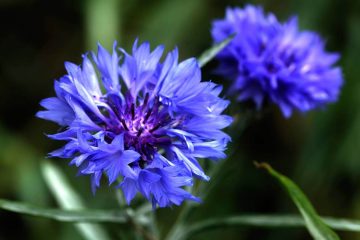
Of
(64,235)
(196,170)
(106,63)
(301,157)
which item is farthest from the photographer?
(301,157)

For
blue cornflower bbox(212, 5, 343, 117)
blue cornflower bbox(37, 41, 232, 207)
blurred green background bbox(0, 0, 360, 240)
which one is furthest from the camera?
blurred green background bbox(0, 0, 360, 240)

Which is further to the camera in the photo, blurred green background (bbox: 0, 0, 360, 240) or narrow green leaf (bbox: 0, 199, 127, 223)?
blurred green background (bbox: 0, 0, 360, 240)

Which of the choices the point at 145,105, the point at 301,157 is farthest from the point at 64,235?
the point at 145,105

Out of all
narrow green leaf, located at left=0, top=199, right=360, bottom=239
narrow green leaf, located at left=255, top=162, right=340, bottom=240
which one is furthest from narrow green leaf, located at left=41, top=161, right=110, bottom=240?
narrow green leaf, located at left=255, top=162, right=340, bottom=240

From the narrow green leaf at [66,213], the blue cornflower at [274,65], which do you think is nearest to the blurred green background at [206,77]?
the blue cornflower at [274,65]

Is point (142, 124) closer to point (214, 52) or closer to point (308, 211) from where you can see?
point (214, 52)

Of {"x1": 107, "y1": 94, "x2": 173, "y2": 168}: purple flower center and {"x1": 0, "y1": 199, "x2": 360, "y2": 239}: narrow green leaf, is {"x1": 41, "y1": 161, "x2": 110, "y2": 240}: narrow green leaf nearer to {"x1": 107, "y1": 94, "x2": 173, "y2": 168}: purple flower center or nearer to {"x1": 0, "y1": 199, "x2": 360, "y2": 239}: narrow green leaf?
{"x1": 0, "y1": 199, "x2": 360, "y2": 239}: narrow green leaf

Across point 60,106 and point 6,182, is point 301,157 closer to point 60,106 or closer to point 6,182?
point 6,182
